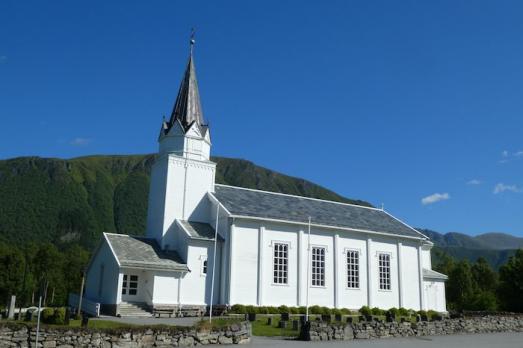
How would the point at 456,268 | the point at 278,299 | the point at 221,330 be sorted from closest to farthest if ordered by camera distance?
the point at 221,330
the point at 278,299
the point at 456,268

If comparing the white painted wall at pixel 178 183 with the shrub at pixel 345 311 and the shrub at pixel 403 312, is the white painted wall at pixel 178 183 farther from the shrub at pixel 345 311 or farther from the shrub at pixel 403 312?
the shrub at pixel 403 312

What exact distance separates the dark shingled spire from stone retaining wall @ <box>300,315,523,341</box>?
75.0 ft

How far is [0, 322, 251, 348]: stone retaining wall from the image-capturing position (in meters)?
16.3

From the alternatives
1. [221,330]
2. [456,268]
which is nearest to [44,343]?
[221,330]

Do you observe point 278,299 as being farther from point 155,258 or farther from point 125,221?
point 125,221

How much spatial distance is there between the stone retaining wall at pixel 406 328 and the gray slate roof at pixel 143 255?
1441cm

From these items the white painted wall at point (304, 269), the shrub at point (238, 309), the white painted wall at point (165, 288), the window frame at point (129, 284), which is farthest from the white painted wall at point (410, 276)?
the window frame at point (129, 284)

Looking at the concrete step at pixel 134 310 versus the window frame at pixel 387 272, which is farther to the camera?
the window frame at pixel 387 272

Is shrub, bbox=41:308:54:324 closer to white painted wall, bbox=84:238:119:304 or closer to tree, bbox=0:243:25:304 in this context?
white painted wall, bbox=84:238:119:304

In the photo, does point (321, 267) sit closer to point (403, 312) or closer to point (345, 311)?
point (345, 311)

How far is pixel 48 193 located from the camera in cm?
19688

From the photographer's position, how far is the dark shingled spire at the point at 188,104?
41781 mm

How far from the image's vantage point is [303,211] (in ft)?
139

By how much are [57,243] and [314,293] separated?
147580mm
